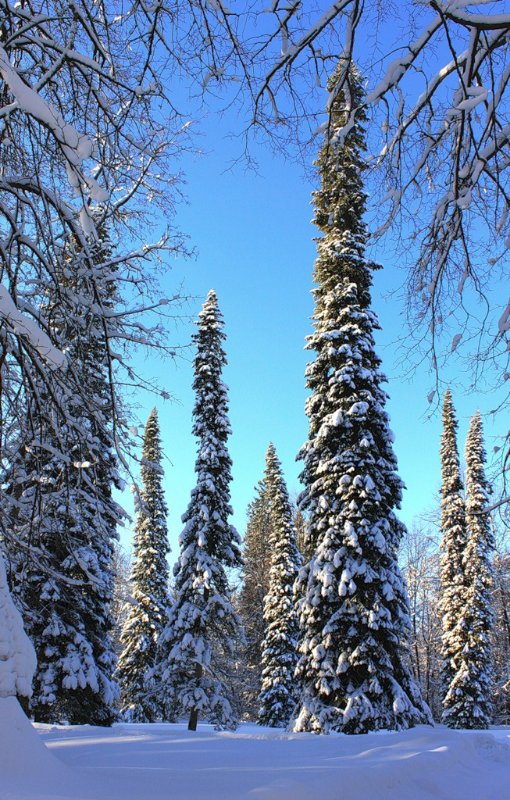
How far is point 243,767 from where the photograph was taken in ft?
13.7

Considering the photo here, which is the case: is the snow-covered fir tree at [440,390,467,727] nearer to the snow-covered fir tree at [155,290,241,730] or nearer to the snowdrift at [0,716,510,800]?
the snow-covered fir tree at [155,290,241,730]

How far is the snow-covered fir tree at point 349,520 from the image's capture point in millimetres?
12547

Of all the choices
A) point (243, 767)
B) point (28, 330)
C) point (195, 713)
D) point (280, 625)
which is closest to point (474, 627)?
point (280, 625)

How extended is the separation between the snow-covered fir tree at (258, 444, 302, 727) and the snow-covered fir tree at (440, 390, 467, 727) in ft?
24.2

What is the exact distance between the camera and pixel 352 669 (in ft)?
41.9

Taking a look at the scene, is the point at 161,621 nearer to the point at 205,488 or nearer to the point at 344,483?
the point at 205,488

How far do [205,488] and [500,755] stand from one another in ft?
45.3

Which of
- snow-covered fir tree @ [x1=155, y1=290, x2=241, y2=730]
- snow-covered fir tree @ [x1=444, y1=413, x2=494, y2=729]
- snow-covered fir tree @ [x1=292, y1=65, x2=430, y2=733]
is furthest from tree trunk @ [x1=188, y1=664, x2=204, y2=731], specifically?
snow-covered fir tree @ [x1=444, y1=413, x2=494, y2=729]

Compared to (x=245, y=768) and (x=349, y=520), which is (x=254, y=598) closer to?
(x=349, y=520)

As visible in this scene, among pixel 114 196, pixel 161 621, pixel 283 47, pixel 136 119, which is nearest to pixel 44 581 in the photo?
pixel 114 196

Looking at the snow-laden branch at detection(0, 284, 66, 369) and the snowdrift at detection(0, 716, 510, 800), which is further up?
the snow-laden branch at detection(0, 284, 66, 369)

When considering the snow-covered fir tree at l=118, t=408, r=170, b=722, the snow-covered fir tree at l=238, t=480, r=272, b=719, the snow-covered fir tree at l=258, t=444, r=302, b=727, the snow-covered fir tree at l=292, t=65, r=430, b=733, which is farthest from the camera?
the snow-covered fir tree at l=238, t=480, r=272, b=719

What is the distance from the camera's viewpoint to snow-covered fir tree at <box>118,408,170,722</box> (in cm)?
2744

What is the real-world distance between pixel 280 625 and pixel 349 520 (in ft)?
53.9
